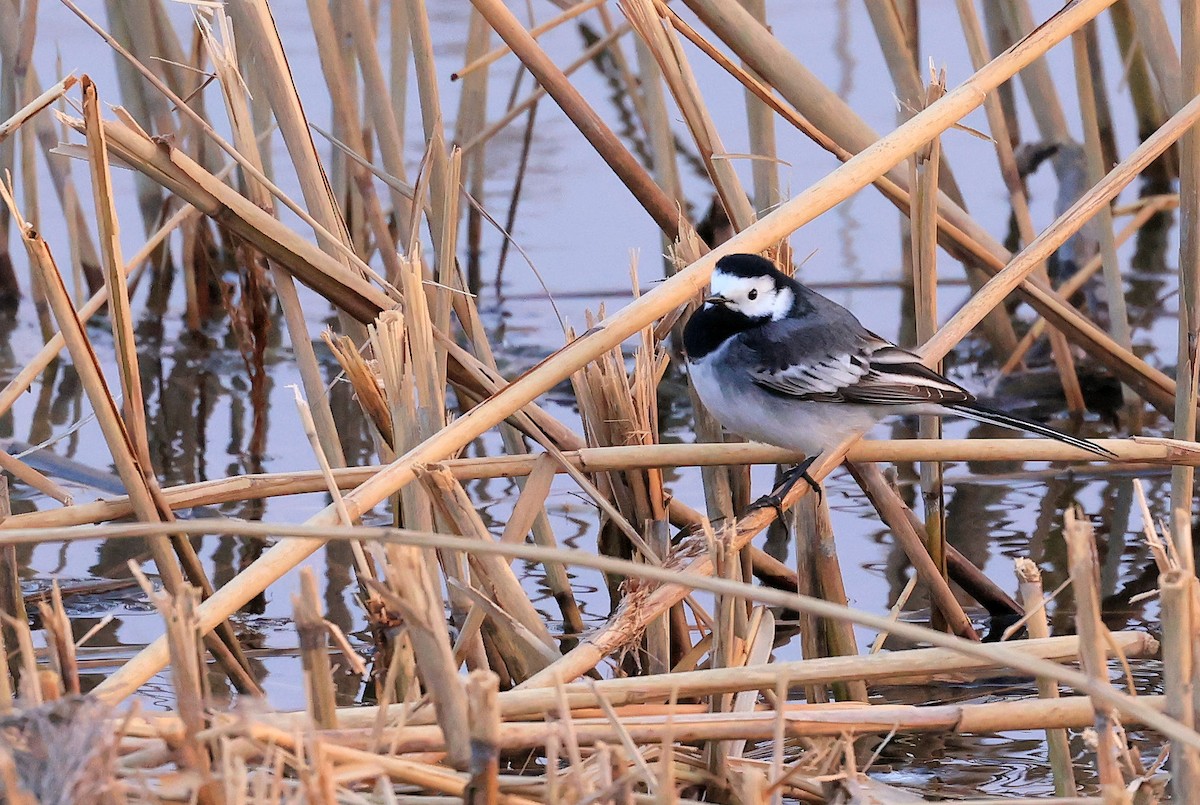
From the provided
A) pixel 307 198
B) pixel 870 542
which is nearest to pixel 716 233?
pixel 870 542

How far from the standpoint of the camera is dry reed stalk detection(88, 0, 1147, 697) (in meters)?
2.32

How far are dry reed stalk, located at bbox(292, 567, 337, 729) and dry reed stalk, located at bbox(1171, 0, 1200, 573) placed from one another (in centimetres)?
218

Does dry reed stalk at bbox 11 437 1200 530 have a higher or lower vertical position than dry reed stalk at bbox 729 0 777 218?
lower

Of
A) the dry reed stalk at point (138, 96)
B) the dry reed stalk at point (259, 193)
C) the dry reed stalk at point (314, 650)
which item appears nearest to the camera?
the dry reed stalk at point (314, 650)

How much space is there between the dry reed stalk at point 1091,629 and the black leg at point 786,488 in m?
1.15

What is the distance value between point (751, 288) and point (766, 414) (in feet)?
1.03

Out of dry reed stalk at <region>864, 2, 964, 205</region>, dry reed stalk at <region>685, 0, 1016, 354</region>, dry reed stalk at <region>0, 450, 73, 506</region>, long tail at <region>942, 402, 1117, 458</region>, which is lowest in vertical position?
long tail at <region>942, 402, 1117, 458</region>

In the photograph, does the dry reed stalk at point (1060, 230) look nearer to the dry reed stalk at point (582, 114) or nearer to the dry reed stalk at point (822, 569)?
the dry reed stalk at point (822, 569)

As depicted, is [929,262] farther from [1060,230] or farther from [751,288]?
[751,288]

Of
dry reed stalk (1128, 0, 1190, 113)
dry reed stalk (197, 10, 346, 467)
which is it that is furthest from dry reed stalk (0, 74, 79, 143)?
dry reed stalk (1128, 0, 1190, 113)

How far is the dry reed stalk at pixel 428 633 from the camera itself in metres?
1.86

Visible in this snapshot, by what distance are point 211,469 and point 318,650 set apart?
10.0 feet

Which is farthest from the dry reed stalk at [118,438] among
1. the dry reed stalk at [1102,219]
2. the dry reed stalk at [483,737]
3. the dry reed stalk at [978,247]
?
the dry reed stalk at [1102,219]

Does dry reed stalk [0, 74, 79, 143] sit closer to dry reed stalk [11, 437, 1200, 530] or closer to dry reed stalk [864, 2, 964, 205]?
dry reed stalk [11, 437, 1200, 530]
